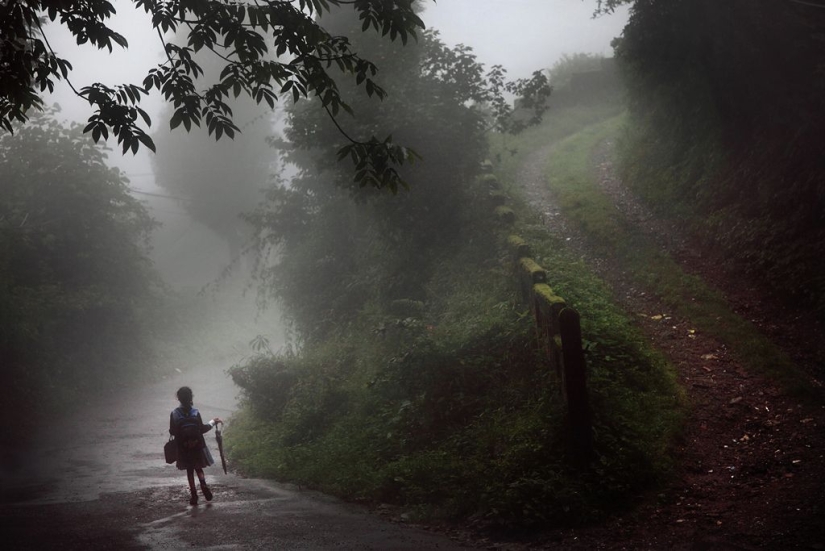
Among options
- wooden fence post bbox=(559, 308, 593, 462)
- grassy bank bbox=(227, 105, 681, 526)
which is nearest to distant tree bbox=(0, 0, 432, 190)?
wooden fence post bbox=(559, 308, 593, 462)

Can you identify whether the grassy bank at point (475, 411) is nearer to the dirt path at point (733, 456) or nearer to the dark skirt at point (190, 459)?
the dirt path at point (733, 456)

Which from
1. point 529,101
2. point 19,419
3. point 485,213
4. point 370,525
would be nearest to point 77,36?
point 370,525

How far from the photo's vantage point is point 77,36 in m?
6.96

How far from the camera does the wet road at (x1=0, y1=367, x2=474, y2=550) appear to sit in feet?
23.8

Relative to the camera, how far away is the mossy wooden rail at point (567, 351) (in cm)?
767

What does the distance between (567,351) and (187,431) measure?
560 centimetres

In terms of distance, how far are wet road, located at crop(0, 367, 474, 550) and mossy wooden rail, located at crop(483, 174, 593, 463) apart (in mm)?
1801

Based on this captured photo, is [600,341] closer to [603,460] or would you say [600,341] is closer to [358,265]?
[603,460]

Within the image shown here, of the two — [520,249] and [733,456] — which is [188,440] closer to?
[520,249]

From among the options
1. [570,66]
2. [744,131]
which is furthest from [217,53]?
[570,66]

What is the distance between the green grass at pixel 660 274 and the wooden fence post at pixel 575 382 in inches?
112

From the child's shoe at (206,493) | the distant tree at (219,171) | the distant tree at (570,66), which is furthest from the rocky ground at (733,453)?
the distant tree at (219,171)

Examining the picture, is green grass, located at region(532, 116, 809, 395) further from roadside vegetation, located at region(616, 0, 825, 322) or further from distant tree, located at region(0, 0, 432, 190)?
distant tree, located at region(0, 0, 432, 190)

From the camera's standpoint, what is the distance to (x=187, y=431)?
402 inches
